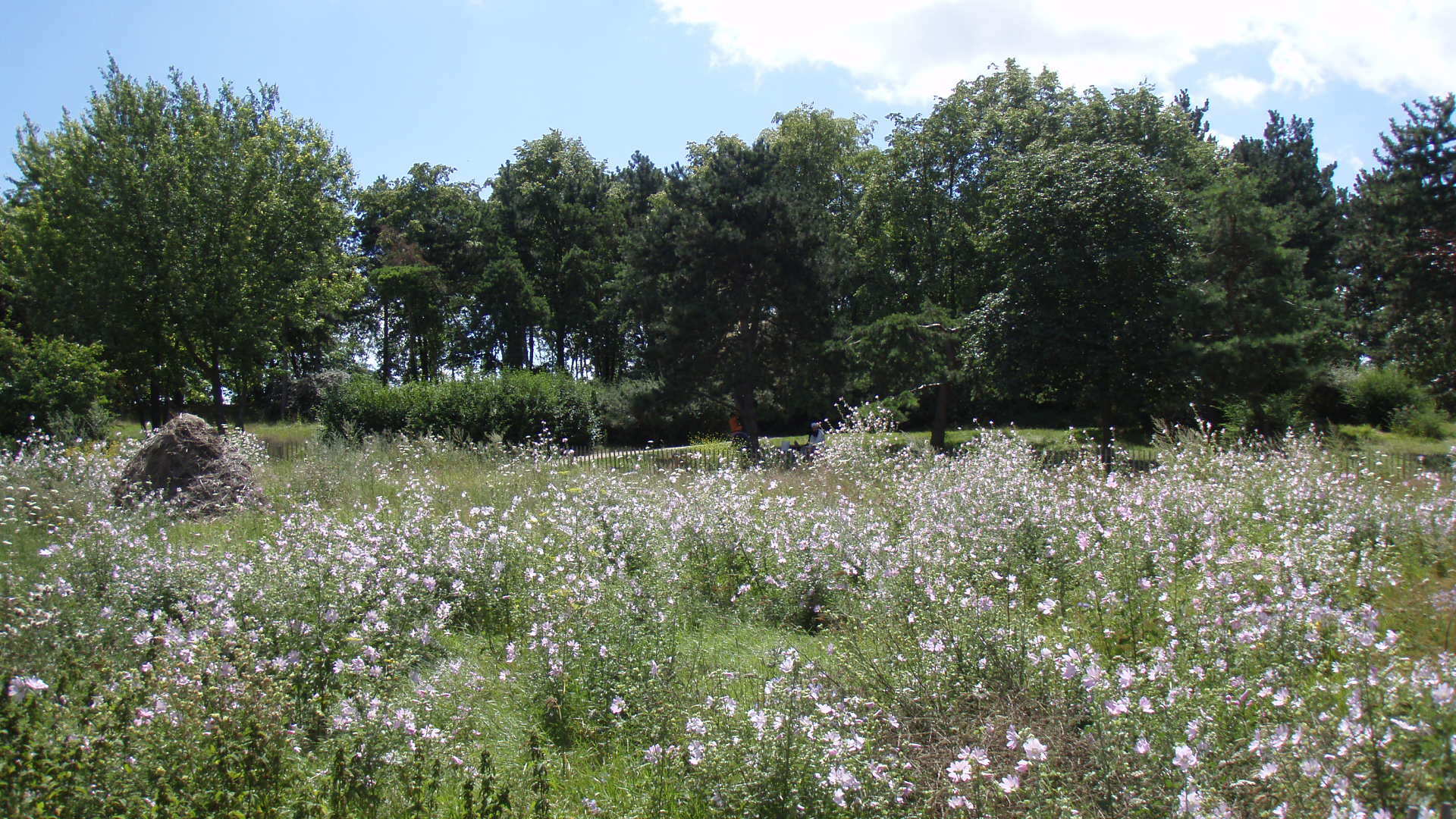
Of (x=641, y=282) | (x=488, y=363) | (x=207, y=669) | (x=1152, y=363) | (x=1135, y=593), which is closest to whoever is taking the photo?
(x=207, y=669)

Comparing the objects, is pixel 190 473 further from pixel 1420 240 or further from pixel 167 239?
pixel 1420 240

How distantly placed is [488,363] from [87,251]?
19079 mm

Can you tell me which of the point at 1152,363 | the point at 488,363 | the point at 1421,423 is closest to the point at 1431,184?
the point at 1421,423

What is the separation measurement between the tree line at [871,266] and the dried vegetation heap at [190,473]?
29.8 ft

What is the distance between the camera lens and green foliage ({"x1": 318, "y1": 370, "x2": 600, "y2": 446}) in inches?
895

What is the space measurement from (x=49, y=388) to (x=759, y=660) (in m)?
17.6

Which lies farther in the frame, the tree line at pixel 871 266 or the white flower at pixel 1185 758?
the tree line at pixel 871 266

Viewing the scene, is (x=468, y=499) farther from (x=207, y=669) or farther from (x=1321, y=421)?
(x=1321, y=421)

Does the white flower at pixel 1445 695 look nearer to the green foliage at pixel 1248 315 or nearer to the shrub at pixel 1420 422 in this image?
the green foliage at pixel 1248 315

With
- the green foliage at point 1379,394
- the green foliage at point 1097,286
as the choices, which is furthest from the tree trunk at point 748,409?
the green foliage at point 1379,394

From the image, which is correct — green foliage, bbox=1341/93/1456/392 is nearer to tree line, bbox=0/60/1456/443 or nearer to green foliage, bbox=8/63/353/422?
tree line, bbox=0/60/1456/443

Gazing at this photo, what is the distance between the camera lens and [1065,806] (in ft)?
8.61

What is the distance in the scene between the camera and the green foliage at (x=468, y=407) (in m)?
22.7

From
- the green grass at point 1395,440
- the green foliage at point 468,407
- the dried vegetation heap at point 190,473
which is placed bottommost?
the green grass at point 1395,440
